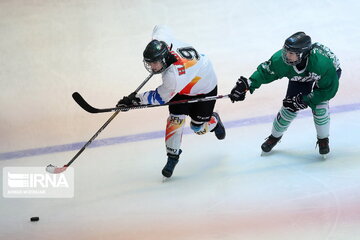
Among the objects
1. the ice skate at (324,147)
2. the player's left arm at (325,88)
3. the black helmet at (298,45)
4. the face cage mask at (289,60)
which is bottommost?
the ice skate at (324,147)

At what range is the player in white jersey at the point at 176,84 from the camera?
13.5 ft

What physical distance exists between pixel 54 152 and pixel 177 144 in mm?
1191

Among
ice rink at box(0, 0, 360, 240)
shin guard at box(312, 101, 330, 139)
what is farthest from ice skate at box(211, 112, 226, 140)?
shin guard at box(312, 101, 330, 139)

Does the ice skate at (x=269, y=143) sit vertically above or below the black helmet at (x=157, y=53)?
below

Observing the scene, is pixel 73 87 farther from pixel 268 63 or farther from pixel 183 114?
pixel 268 63

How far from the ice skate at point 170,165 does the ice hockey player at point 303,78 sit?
1.89 ft

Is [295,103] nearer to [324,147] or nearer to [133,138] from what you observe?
[324,147]

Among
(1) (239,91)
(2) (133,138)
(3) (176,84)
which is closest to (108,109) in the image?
(3) (176,84)

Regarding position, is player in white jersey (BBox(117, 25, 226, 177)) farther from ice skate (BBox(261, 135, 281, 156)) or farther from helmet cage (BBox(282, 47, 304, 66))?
helmet cage (BBox(282, 47, 304, 66))

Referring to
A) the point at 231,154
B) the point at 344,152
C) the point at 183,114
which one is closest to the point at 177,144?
the point at 183,114

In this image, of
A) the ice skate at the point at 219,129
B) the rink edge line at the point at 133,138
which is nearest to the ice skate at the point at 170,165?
the ice skate at the point at 219,129

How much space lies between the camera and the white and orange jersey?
4.14 meters

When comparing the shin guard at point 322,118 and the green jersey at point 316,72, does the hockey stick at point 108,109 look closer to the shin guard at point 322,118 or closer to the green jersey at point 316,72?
the green jersey at point 316,72

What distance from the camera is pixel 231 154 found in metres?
4.80
